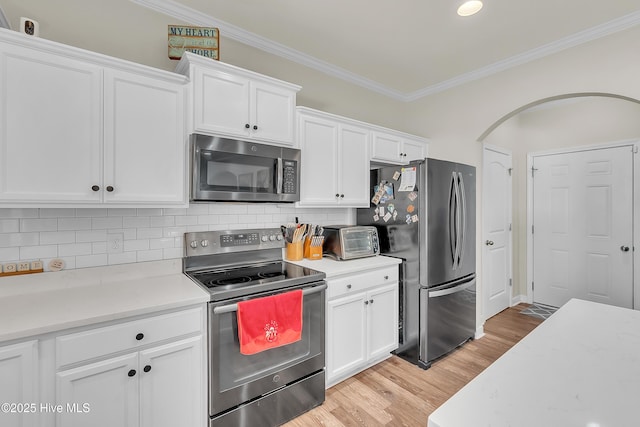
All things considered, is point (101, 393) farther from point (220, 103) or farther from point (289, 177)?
point (220, 103)

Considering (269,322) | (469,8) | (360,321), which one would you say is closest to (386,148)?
(469,8)

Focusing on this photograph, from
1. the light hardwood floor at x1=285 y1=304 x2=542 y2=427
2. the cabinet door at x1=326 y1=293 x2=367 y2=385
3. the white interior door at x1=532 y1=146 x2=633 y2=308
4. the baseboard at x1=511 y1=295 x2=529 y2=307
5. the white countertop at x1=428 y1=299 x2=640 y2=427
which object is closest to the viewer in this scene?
the white countertop at x1=428 y1=299 x2=640 y2=427

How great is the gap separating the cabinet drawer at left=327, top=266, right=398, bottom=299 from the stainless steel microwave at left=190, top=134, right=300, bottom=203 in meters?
0.73

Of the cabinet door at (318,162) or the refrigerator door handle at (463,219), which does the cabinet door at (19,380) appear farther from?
the refrigerator door handle at (463,219)

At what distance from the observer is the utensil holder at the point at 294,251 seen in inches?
100

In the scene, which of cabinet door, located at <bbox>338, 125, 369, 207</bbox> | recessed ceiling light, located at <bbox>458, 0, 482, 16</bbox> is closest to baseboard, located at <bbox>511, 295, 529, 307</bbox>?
cabinet door, located at <bbox>338, 125, 369, 207</bbox>

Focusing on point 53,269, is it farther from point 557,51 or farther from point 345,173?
point 557,51

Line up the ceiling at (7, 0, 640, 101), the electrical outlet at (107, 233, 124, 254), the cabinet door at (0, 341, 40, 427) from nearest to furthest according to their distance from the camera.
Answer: the cabinet door at (0, 341, 40, 427), the electrical outlet at (107, 233, 124, 254), the ceiling at (7, 0, 640, 101)

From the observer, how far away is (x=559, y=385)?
0.78 m

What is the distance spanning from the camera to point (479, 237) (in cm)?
321

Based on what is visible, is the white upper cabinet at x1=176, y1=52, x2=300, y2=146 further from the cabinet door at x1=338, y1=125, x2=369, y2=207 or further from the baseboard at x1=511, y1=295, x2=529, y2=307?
the baseboard at x1=511, y1=295, x2=529, y2=307

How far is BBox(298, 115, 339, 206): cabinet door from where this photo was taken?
97.0 inches

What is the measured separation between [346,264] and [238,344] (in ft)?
3.48

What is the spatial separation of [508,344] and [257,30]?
384cm
